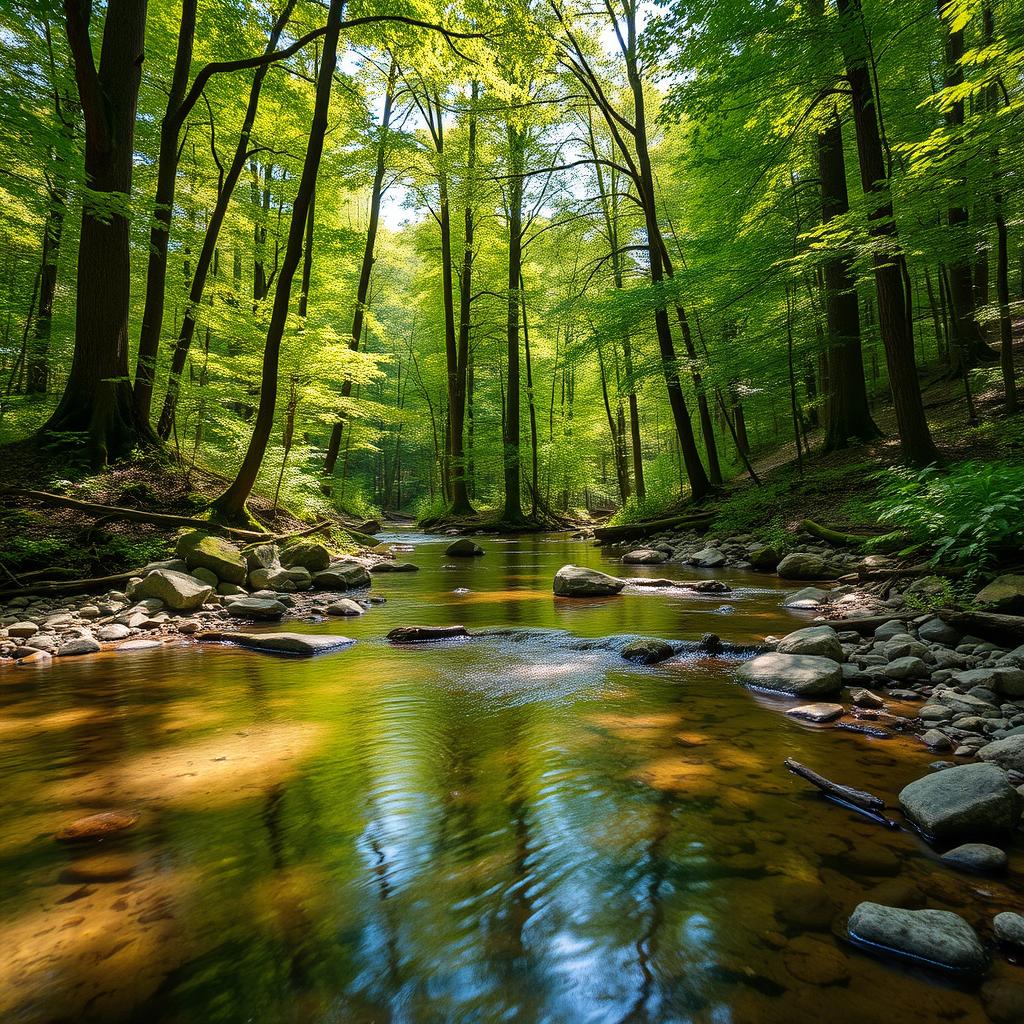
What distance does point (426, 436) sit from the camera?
3341 cm

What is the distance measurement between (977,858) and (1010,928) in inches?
15.4

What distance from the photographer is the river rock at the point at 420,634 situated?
5.46m

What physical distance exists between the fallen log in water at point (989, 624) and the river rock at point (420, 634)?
4.22m

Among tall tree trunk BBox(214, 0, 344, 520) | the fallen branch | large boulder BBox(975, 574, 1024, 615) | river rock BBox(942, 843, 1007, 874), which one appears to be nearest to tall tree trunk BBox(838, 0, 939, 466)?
large boulder BBox(975, 574, 1024, 615)

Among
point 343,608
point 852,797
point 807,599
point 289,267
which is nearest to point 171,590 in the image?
point 343,608

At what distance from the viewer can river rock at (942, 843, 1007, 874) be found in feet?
6.12

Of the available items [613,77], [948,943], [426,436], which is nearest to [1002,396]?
[948,943]

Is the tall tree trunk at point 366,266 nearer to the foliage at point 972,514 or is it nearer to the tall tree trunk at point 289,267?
the tall tree trunk at point 289,267

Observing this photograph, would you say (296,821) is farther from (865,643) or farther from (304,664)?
(865,643)

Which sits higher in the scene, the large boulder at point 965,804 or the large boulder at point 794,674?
the large boulder at point 794,674

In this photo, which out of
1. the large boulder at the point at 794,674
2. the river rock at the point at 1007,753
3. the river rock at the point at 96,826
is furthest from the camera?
the large boulder at the point at 794,674

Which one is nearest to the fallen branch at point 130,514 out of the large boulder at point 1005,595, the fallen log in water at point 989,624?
the fallen log in water at point 989,624

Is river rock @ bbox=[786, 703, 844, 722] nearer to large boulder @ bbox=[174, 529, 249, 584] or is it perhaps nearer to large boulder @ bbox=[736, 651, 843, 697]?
large boulder @ bbox=[736, 651, 843, 697]

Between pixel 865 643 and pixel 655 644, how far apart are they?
5.49ft
